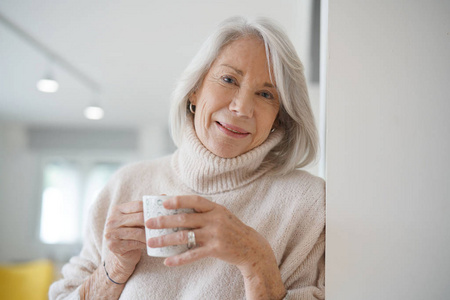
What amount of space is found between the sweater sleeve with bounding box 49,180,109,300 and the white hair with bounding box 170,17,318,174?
0.30m

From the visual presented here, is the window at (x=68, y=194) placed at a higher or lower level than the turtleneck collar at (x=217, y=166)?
lower

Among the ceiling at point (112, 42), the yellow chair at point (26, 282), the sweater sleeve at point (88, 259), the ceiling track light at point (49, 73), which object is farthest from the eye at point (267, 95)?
the yellow chair at point (26, 282)

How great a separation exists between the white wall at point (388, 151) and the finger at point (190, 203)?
20 cm

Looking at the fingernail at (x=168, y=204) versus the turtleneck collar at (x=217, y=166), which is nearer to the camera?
the fingernail at (x=168, y=204)

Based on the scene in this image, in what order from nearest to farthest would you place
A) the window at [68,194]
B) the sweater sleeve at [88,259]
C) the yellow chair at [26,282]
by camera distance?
the sweater sleeve at [88,259] < the yellow chair at [26,282] < the window at [68,194]

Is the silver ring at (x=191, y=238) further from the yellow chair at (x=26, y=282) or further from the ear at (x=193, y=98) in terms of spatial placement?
the yellow chair at (x=26, y=282)

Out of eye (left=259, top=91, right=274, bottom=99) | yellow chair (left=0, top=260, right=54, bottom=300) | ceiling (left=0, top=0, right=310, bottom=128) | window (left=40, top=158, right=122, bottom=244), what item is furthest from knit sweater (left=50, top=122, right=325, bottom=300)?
window (left=40, top=158, right=122, bottom=244)

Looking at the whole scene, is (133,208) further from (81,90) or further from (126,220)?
(81,90)

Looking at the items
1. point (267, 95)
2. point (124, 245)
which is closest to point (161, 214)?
point (124, 245)

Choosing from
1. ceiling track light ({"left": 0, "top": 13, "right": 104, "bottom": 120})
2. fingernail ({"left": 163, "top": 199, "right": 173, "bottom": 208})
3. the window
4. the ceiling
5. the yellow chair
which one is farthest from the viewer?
the window

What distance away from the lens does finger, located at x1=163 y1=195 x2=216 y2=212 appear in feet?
1.82

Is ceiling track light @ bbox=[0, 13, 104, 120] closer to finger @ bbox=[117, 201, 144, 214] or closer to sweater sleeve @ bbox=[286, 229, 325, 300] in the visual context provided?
finger @ bbox=[117, 201, 144, 214]

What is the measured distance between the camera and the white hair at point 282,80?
2.56ft

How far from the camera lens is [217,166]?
0.80 metres
